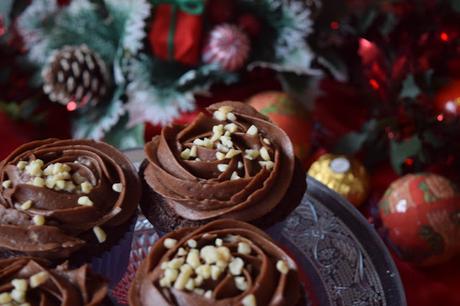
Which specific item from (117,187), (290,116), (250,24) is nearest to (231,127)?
(117,187)

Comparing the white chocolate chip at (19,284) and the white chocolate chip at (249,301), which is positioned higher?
the white chocolate chip at (249,301)

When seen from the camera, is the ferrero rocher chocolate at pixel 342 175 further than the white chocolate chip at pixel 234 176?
Yes

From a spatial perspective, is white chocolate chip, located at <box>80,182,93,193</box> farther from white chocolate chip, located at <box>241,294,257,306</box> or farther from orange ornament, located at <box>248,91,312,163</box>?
orange ornament, located at <box>248,91,312,163</box>

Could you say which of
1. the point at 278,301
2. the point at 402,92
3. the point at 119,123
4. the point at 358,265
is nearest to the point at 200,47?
the point at 119,123

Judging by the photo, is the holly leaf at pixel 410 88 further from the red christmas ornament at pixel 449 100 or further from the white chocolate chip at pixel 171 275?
the white chocolate chip at pixel 171 275

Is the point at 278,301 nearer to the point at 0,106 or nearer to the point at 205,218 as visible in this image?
the point at 205,218

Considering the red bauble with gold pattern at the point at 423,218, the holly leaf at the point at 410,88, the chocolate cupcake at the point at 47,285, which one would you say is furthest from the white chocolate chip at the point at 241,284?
the holly leaf at the point at 410,88

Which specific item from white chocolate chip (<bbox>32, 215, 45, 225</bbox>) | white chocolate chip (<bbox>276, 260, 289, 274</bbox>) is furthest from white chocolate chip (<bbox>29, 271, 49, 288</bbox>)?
white chocolate chip (<bbox>276, 260, 289, 274</bbox>)
